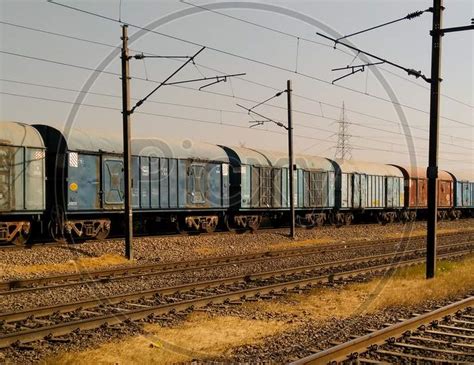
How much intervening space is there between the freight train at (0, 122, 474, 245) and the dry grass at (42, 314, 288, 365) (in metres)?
10.7

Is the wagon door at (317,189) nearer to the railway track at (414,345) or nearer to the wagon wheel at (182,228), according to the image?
the wagon wheel at (182,228)

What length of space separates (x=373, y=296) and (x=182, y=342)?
5.15 m

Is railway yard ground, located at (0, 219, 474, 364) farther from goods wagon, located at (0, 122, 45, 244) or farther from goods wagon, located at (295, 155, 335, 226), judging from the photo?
goods wagon, located at (295, 155, 335, 226)

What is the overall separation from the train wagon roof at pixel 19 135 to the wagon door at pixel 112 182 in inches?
111

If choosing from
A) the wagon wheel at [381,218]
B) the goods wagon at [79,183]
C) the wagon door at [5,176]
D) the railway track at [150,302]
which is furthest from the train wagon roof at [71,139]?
the wagon wheel at [381,218]

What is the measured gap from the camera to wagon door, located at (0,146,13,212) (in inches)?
687

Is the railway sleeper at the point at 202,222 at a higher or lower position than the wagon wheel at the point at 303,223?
higher

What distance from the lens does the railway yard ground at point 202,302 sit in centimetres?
762

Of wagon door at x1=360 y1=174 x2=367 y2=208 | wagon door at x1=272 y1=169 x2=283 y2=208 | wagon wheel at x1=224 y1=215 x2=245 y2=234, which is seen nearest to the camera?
wagon wheel at x1=224 y1=215 x2=245 y2=234

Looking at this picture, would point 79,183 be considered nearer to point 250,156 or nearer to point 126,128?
point 126,128

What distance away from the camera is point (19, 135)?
18.1 metres

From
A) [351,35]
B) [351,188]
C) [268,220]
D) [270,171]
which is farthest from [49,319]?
[351,188]

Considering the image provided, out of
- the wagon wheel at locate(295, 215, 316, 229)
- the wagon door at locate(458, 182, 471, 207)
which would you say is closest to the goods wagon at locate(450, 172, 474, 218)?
the wagon door at locate(458, 182, 471, 207)

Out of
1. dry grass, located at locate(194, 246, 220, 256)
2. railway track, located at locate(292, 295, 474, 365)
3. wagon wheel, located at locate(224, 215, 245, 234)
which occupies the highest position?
wagon wheel, located at locate(224, 215, 245, 234)
